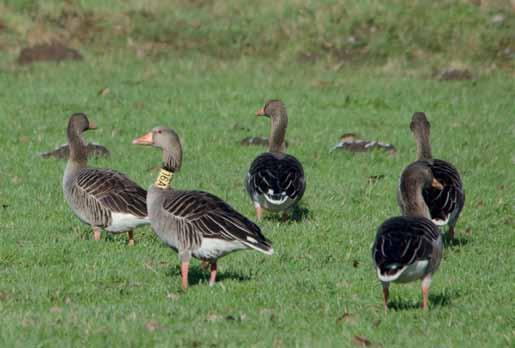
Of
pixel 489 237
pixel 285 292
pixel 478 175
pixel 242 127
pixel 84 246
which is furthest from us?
pixel 242 127

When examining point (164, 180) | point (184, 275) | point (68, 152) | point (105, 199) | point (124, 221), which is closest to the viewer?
point (184, 275)

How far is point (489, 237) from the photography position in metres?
14.6

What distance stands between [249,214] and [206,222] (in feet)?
16.0

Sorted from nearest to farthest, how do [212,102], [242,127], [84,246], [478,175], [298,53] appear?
[84,246] → [478,175] → [242,127] → [212,102] → [298,53]

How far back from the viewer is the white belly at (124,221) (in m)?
13.1

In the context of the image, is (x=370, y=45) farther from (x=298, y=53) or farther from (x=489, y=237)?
(x=489, y=237)

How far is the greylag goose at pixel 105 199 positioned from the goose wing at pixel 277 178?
2.00m

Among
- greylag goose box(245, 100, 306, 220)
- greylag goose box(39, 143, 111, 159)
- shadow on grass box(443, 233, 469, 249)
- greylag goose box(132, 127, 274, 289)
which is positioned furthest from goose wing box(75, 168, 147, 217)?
greylag goose box(39, 143, 111, 159)

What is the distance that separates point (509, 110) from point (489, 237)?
1170 centimetres

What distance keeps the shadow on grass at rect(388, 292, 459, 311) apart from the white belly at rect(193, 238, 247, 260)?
5.96 feet

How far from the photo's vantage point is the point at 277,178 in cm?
1466

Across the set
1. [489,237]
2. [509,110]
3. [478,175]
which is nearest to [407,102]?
[509,110]

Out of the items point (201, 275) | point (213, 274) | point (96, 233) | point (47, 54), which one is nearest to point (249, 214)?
point (96, 233)

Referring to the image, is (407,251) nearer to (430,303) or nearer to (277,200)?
(430,303)
